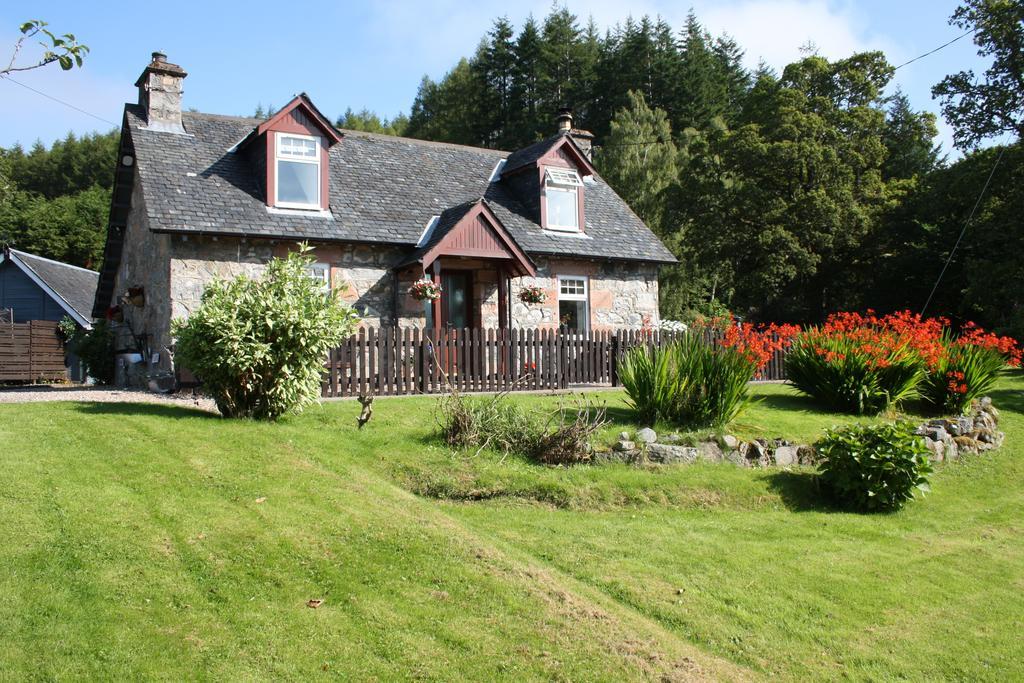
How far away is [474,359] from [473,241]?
339cm

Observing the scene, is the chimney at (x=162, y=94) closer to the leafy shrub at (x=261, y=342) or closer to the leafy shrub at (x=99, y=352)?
the leafy shrub at (x=99, y=352)

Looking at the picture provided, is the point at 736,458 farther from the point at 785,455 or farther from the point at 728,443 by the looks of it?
the point at 785,455

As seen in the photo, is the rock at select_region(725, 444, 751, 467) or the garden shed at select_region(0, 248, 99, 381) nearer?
the rock at select_region(725, 444, 751, 467)

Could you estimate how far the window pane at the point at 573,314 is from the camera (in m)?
19.7

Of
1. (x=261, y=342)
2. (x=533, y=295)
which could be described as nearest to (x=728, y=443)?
(x=261, y=342)

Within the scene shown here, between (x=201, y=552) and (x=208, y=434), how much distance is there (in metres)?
3.51

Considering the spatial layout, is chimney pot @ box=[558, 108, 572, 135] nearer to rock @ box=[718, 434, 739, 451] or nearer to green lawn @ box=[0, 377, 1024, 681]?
rock @ box=[718, 434, 739, 451]

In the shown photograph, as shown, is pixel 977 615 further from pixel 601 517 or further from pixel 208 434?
pixel 208 434

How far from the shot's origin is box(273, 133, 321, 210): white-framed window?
1664cm

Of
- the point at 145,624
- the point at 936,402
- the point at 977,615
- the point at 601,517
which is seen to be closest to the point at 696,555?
the point at 601,517

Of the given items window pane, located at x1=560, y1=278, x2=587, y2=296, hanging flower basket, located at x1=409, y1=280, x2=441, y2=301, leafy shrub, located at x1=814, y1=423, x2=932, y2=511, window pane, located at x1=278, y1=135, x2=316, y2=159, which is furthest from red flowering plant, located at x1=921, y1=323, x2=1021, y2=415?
window pane, located at x1=278, y1=135, x2=316, y2=159

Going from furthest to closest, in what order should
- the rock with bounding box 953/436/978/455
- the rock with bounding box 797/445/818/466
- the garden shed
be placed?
the garden shed, the rock with bounding box 953/436/978/455, the rock with bounding box 797/445/818/466

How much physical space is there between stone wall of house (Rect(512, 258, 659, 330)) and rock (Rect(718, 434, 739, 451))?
9.08 m

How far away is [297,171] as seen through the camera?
16.9 metres
